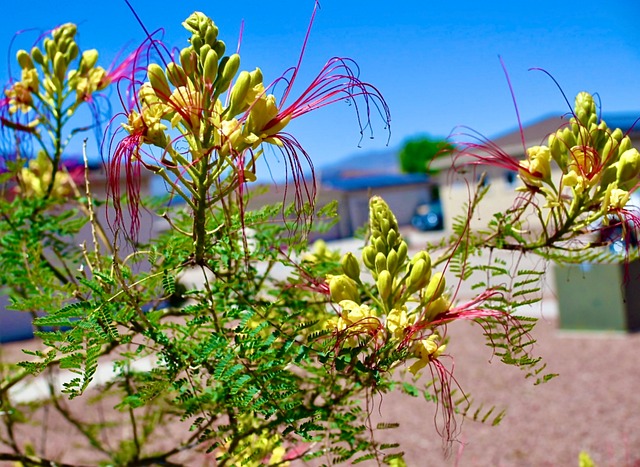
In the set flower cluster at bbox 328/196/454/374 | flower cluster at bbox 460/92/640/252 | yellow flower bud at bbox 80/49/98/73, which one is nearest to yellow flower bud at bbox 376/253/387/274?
flower cluster at bbox 328/196/454/374

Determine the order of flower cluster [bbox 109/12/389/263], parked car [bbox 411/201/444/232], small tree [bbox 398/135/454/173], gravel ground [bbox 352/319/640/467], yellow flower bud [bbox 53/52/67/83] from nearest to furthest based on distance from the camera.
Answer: flower cluster [bbox 109/12/389/263] → yellow flower bud [bbox 53/52/67/83] → gravel ground [bbox 352/319/640/467] → parked car [bbox 411/201/444/232] → small tree [bbox 398/135/454/173]

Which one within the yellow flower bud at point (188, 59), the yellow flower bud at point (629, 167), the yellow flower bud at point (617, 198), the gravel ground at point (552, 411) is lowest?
the gravel ground at point (552, 411)

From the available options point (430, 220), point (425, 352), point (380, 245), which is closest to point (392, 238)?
point (380, 245)

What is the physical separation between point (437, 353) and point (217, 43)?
1.26 feet

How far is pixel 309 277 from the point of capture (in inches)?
33.0

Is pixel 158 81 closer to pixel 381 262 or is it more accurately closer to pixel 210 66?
pixel 210 66

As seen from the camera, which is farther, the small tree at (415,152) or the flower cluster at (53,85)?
the small tree at (415,152)

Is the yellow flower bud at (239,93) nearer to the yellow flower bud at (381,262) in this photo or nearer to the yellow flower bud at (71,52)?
the yellow flower bud at (381,262)

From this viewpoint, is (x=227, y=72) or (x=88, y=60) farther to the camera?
(x=88, y=60)

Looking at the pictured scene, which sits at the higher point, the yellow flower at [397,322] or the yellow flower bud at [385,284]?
the yellow flower bud at [385,284]

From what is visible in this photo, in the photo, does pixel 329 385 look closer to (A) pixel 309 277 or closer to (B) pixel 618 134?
(A) pixel 309 277

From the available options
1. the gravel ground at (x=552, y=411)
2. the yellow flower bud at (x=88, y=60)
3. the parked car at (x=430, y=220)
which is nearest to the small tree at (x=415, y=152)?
the parked car at (x=430, y=220)

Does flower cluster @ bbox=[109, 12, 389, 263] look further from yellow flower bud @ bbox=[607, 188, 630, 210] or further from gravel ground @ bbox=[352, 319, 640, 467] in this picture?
gravel ground @ bbox=[352, 319, 640, 467]

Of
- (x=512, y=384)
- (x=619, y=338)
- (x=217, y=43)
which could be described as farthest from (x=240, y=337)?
(x=619, y=338)
